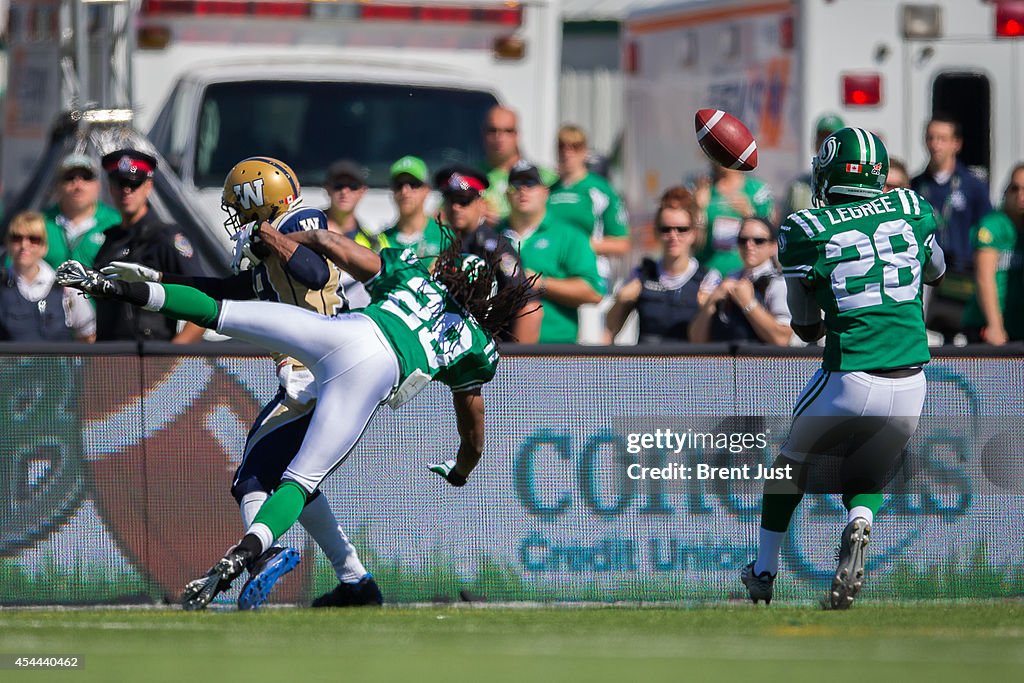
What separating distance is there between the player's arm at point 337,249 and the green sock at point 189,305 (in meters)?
0.39

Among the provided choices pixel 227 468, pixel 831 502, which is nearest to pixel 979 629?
pixel 831 502

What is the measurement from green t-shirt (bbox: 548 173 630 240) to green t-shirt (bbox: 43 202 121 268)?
8.72 ft

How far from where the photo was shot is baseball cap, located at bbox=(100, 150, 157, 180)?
9.98m

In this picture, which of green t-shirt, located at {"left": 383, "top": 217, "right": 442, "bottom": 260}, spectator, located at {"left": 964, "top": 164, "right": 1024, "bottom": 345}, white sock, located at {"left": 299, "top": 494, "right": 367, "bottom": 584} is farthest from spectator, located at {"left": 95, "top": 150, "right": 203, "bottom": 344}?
spectator, located at {"left": 964, "top": 164, "right": 1024, "bottom": 345}

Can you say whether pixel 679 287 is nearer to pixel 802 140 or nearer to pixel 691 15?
pixel 802 140

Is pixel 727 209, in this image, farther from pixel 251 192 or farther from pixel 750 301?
pixel 251 192

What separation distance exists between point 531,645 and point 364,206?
20.3 ft

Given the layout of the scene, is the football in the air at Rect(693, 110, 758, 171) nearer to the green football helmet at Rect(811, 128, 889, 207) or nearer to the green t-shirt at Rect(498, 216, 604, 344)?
the green football helmet at Rect(811, 128, 889, 207)

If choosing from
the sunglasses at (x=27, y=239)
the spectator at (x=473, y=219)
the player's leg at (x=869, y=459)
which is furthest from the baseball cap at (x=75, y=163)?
the player's leg at (x=869, y=459)

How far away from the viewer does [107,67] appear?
12.3 m

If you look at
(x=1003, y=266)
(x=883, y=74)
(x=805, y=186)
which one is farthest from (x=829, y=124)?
(x=1003, y=266)

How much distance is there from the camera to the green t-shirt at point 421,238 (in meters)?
10.7

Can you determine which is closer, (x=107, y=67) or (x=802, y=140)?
(x=107, y=67)

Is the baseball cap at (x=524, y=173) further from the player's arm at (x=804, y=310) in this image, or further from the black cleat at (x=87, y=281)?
the black cleat at (x=87, y=281)
